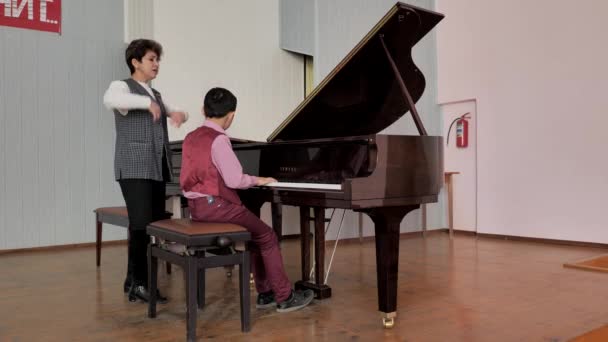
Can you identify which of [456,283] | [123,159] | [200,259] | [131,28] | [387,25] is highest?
[131,28]

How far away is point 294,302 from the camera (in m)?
2.81

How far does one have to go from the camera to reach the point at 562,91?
17.1ft

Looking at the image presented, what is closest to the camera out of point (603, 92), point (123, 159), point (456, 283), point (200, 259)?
point (200, 259)

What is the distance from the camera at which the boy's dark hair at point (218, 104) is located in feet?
8.65

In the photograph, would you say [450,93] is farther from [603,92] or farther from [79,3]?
[79,3]

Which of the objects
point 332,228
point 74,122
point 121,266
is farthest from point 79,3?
point 332,228

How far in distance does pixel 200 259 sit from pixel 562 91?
432 centimetres

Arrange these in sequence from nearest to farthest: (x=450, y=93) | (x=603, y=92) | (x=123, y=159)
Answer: (x=123, y=159) → (x=603, y=92) → (x=450, y=93)

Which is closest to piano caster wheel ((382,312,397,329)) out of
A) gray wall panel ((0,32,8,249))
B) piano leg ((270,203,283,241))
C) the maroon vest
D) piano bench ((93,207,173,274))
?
the maroon vest

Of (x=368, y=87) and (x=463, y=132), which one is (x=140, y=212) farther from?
(x=463, y=132)

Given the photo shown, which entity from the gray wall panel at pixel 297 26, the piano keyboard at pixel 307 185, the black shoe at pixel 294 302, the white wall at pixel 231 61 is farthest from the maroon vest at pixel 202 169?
the gray wall panel at pixel 297 26

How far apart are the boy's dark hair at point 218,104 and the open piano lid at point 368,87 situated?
473 millimetres

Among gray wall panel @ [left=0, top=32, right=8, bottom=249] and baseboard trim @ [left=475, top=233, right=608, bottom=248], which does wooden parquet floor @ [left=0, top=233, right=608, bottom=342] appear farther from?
baseboard trim @ [left=475, top=233, right=608, bottom=248]

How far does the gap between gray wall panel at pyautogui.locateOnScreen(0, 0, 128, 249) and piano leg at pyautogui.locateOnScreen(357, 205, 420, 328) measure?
3.54 m
